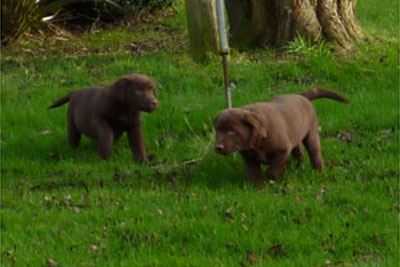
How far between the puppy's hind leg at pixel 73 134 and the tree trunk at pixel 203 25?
288 cm

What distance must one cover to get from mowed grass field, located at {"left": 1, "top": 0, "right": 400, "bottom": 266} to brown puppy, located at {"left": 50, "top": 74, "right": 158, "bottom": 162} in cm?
20

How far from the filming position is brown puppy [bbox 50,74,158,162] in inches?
322

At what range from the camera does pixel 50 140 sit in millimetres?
9234

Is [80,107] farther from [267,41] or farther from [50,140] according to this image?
[267,41]

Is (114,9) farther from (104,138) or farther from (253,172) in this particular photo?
(253,172)

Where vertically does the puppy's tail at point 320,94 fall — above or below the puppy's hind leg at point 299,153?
above

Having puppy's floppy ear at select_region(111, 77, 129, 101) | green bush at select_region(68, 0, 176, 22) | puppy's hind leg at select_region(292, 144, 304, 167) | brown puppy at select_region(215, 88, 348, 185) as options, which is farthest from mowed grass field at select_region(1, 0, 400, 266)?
green bush at select_region(68, 0, 176, 22)

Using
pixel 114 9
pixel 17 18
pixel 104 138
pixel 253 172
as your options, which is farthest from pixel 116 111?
pixel 114 9

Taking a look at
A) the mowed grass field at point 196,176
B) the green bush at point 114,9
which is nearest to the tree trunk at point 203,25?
the mowed grass field at point 196,176

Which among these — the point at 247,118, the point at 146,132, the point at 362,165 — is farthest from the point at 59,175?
the point at 362,165

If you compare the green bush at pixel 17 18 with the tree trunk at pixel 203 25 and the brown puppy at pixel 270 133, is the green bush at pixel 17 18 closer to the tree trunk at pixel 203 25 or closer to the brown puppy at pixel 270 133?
the tree trunk at pixel 203 25

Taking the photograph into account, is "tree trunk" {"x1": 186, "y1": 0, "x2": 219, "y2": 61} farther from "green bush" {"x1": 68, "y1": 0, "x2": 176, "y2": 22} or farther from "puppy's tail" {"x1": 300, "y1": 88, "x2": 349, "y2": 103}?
"green bush" {"x1": 68, "y1": 0, "x2": 176, "y2": 22}

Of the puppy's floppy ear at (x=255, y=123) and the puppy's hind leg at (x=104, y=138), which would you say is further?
the puppy's hind leg at (x=104, y=138)

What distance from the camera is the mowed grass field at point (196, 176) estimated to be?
6.19m
